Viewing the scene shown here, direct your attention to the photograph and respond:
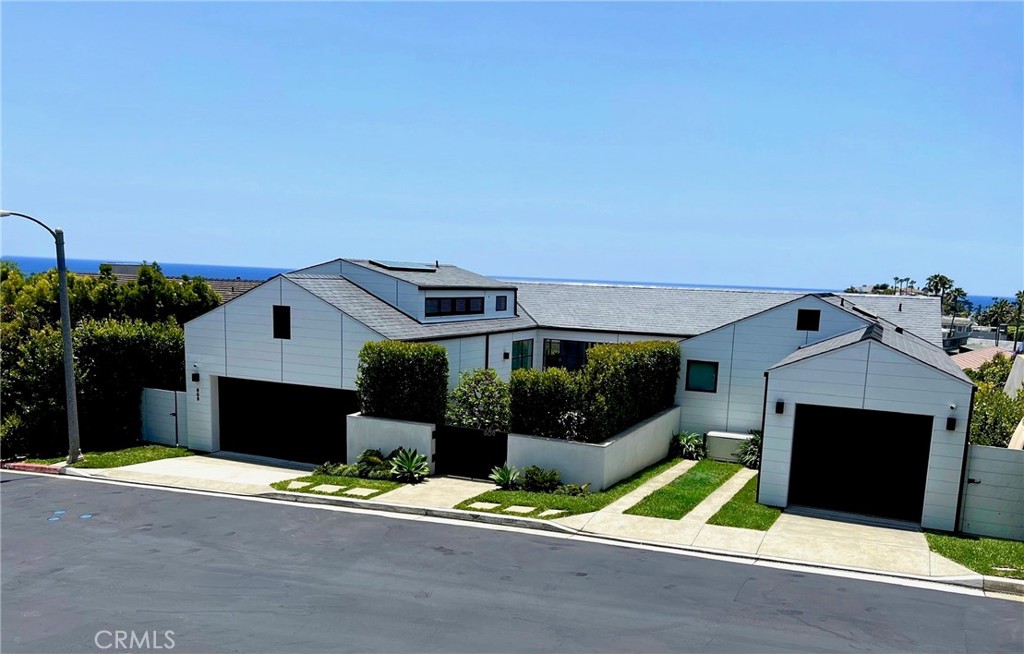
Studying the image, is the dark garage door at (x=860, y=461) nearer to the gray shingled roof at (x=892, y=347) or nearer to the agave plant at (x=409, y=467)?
the gray shingled roof at (x=892, y=347)

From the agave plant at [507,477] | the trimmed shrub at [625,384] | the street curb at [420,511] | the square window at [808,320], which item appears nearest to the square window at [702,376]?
the trimmed shrub at [625,384]

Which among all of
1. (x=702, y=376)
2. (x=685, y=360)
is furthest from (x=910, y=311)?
(x=685, y=360)

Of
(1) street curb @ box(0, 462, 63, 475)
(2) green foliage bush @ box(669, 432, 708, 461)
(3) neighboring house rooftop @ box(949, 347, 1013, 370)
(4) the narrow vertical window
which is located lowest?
(1) street curb @ box(0, 462, 63, 475)

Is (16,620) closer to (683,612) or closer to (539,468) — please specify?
(683,612)

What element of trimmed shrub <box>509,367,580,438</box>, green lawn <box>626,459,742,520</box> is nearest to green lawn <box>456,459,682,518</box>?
green lawn <box>626,459,742,520</box>

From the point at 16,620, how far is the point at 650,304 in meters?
25.2

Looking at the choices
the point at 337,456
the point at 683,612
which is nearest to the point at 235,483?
the point at 337,456

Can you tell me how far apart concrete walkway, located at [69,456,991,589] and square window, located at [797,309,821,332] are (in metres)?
6.50

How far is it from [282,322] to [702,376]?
577 inches

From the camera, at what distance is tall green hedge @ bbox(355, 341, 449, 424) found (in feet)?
65.6

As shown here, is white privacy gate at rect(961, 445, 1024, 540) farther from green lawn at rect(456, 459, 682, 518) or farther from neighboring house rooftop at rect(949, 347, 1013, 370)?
neighboring house rooftop at rect(949, 347, 1013, 370)

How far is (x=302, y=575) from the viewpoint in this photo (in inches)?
489

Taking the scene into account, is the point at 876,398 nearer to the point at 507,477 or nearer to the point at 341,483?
the point at 507,477

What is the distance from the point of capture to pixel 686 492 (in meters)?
19.0
